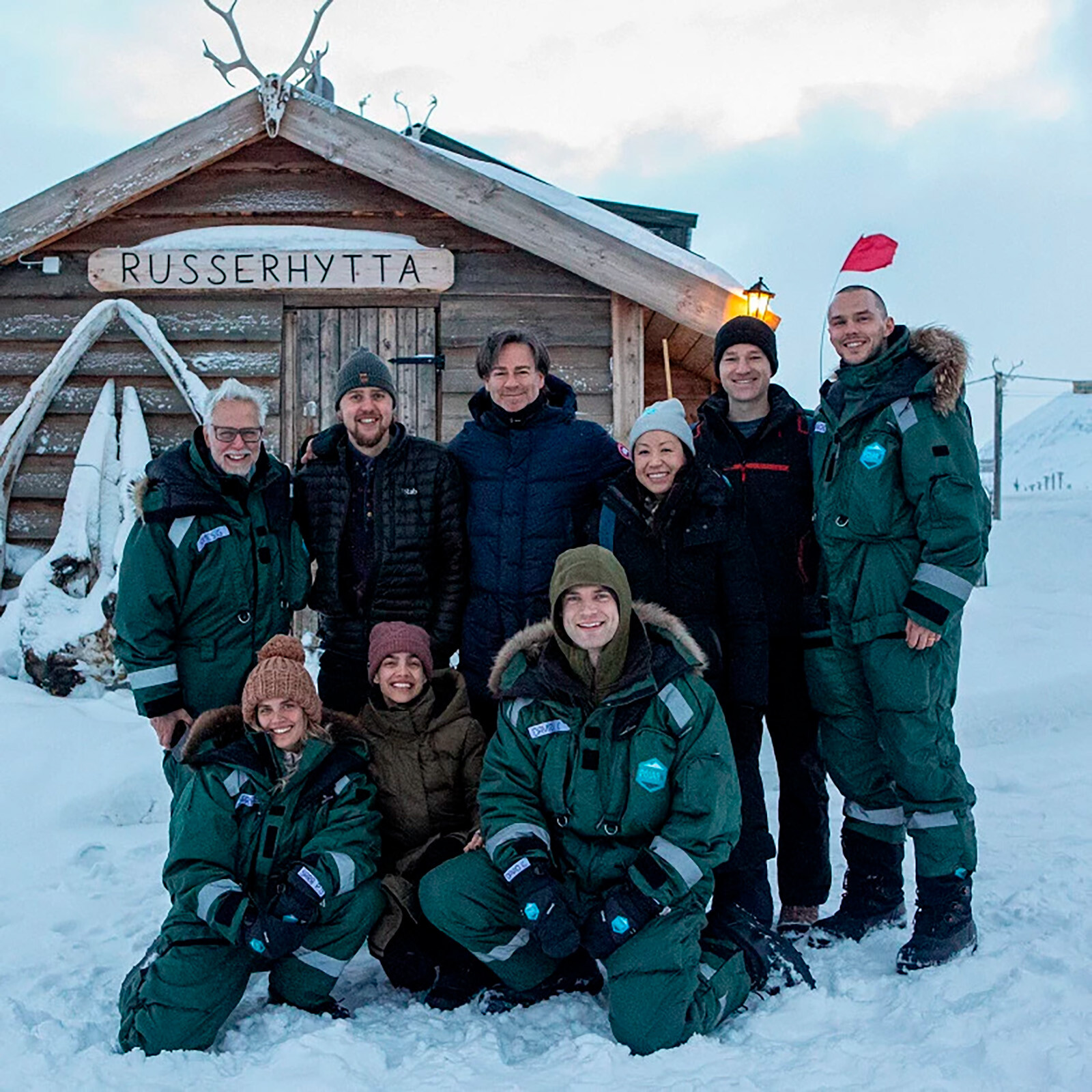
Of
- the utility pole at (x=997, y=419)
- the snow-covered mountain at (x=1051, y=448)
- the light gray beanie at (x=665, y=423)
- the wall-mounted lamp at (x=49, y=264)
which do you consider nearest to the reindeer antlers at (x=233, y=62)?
the wall-mounted lamp at (x=49, y=264)

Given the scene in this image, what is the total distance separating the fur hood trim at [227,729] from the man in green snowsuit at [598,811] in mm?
470

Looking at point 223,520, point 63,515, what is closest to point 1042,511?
point 63,515

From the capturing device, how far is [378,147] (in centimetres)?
617

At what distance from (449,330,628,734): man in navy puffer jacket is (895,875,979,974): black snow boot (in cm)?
145

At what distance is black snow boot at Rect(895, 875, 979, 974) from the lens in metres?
2.94

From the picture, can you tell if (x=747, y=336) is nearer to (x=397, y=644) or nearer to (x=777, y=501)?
(x=777, y=501)

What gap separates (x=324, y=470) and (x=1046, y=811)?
338cm

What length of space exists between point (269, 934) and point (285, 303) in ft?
15.3

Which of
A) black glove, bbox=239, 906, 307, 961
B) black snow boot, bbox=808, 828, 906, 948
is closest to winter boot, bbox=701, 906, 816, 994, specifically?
black snow boot, bbox=808, 828, 906, 948

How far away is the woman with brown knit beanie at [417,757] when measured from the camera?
10.4ft

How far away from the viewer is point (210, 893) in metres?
2.74

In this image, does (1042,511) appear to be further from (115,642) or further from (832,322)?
(115,642)

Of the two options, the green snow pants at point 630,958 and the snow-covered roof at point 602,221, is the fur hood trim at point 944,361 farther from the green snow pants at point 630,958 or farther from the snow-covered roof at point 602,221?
the snow-covered roof at point 602,221

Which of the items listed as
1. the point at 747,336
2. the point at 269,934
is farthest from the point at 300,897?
the point at 747,336
